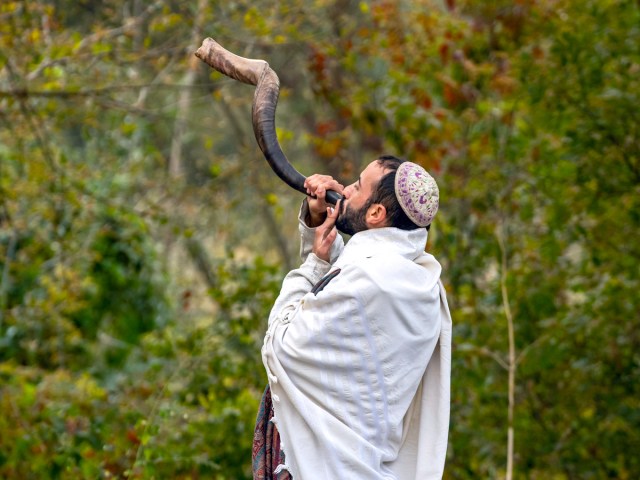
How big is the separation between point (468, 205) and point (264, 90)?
10.7 feet

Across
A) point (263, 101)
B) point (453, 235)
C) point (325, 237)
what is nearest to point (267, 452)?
point (325, 237)

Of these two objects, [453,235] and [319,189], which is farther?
[453,235]

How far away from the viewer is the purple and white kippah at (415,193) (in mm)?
2611

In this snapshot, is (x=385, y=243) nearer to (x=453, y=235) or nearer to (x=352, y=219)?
(x=352, y=219)

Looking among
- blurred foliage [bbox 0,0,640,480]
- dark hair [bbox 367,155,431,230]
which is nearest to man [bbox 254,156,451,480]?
dark hair [bbox 367,155,431,230]

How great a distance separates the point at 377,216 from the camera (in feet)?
8.70

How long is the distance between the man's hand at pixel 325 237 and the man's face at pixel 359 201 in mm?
42

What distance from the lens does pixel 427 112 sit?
592cm

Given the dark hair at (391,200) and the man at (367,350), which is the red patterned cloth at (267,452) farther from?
the dark hair at (391,200)

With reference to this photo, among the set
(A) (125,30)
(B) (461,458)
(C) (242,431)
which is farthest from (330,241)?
(A) (125,30)

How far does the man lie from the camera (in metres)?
2.53

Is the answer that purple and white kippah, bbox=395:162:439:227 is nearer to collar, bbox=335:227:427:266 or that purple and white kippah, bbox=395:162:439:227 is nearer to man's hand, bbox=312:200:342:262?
collar, bbox=335:227:427:266

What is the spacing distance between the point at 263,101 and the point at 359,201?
0.40 metres

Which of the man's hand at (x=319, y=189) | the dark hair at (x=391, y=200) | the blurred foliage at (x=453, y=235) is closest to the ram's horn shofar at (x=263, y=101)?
the man's hand at (x=319, y=189)
